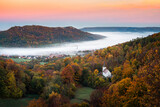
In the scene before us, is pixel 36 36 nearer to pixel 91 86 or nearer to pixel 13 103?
pixel 91 86

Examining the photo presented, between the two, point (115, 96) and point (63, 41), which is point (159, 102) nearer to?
point (115, 96)

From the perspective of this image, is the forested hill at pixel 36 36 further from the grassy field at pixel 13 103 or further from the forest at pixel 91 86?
the grassy field at pixel 13 103

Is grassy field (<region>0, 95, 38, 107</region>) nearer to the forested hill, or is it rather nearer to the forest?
the forest

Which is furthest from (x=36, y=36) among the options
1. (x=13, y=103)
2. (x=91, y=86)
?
(x=13, y=103)

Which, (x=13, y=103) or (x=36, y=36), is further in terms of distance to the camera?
(x=36, y=36)

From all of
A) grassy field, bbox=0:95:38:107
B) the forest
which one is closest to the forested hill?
the forest

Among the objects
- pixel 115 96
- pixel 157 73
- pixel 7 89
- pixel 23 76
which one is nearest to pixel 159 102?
pixel 115 96

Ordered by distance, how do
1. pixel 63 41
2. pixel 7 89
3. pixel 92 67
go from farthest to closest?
pixel 63 41 → pixel 92 67 → pixel 7 89

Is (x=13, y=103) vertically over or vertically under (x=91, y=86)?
over
